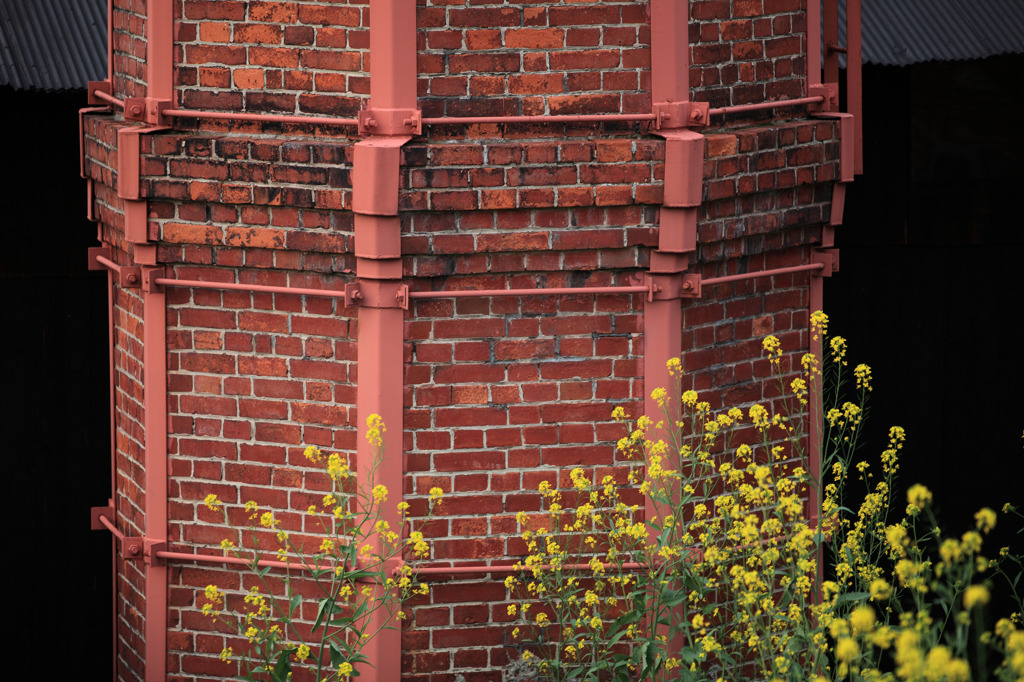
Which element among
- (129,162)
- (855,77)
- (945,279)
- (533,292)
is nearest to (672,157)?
(533,292)

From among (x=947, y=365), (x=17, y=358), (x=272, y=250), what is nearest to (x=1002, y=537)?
(x=947, y=365)

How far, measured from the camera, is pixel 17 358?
7.48 meters

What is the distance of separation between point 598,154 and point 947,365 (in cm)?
371

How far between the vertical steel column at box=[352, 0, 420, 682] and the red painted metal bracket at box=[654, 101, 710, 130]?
965 millimetres

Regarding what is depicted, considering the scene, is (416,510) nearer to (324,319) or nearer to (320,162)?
(324,319)

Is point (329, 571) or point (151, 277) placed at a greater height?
point (151, 277)

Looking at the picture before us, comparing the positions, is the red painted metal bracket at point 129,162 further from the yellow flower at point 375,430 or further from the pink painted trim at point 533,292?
the yellow flower at point 375,430

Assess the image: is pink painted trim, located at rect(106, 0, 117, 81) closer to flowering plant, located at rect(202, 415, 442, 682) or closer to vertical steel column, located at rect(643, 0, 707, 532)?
flowering plant, located at rect(202, 415, 442, 682)

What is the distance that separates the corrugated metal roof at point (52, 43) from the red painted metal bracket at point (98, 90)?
615 mm

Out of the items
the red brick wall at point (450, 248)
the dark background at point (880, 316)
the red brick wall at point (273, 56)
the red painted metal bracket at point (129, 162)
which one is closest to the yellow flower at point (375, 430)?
the red brick wall at point (450, 248)

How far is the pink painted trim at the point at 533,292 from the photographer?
5582 mm

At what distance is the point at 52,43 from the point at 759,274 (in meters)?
3.74

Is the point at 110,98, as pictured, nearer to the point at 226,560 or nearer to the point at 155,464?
the point at 155,464

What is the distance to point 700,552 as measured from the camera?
231 inches
